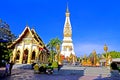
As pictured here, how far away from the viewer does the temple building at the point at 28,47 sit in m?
31.1

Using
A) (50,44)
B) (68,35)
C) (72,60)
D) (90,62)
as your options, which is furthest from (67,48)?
(90,62)

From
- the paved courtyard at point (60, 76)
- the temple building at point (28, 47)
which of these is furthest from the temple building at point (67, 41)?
the paved courtyard at point (60, 76)

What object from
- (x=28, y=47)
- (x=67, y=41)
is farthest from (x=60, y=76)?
(x=67, y=41)

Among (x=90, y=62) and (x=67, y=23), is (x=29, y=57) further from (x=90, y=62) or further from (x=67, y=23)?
(x=67, y=23)

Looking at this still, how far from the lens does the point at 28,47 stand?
31.8 meters

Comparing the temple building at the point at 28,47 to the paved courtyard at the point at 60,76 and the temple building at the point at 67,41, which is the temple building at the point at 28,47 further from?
the temple building at the point at 67,41

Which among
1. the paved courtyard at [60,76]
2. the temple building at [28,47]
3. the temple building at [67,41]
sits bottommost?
the paved courtyard at [60,76]

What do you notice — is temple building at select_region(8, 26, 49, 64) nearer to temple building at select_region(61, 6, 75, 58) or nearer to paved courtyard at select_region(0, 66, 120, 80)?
paved courtyard at select_region(0, 66, 120, 80)

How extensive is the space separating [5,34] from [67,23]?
29710mm

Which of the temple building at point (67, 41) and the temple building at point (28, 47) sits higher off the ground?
the temple building at point (67, 41)

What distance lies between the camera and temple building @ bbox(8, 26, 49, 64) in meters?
31.1

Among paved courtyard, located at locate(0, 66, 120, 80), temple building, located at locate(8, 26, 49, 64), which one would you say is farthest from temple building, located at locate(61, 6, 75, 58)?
paved courtyard, located at locate(0, 66, 120, 80)

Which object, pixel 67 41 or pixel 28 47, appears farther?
pixel 67 41

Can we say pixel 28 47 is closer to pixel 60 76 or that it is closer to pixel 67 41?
pixel 60 76
